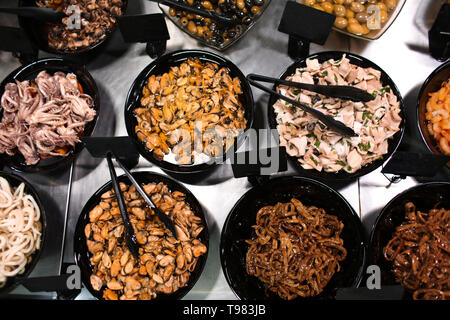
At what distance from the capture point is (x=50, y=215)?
73.7 inches

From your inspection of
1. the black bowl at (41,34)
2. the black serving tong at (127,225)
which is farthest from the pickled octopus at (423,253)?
the black bowl at (41,34)

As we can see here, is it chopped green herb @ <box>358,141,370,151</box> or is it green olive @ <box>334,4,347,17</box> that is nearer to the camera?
chopped green herb @ <box>358,141,370,151</box>

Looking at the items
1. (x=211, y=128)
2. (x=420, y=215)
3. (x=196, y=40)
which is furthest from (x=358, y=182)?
(x=196, y=40)

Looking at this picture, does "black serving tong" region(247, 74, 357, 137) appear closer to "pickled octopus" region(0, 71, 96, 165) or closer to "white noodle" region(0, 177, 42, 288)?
"pickled octopus" region(0, 71, 96, 165)

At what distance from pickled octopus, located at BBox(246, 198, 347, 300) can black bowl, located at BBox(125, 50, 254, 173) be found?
348mm

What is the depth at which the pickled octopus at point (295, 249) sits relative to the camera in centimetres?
155

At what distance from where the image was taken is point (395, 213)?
1.57 m

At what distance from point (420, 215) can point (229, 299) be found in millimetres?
861

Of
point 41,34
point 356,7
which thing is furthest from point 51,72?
point 356,7

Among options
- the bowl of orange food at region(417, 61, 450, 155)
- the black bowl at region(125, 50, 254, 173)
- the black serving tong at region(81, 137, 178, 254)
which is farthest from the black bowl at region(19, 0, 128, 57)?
the bowl of orange food at region(417, 61, 450, 155)

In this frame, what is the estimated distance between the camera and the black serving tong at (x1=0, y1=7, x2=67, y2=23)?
171 cm

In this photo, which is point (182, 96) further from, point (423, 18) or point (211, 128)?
point (423, 18)

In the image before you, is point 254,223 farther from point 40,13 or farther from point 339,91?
point 40,13

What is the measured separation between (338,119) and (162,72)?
814 millimetres
